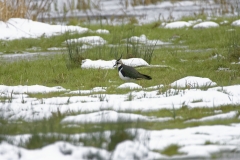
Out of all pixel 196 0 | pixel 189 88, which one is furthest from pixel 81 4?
pixel 189 88

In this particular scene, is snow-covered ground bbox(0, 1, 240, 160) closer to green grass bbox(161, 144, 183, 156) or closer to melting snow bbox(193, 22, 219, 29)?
green grass bbox(161, 144, 183, 156)

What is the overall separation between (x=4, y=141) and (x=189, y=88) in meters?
3.46

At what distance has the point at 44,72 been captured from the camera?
10.4 m

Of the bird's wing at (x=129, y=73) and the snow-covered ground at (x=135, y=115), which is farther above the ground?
the bird's wing at (x=129, y=73)

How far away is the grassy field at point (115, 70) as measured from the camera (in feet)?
18.1

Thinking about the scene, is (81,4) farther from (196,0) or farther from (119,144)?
(119,144)

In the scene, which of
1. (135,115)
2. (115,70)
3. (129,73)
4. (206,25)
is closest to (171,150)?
(135,115)

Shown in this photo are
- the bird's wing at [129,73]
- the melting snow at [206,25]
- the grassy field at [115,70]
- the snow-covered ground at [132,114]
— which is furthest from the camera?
the melting snow at [206,25]

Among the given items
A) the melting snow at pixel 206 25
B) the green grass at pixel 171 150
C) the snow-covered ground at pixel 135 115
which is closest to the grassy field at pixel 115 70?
the green grass at pixel 171 150

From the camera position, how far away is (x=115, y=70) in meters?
10.5

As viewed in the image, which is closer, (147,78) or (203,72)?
(147,78)

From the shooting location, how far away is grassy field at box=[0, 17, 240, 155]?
552cm

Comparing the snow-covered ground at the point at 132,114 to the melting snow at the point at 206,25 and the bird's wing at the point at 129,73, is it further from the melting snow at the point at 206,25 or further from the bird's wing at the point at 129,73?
the melting snow at the point at 206,25

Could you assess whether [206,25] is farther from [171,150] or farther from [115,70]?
[171,150]
